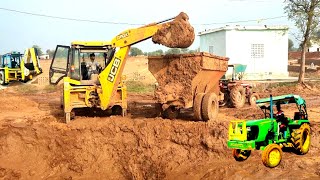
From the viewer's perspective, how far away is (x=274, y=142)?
7.36 meters

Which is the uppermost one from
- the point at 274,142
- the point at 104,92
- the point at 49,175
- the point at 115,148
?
the point at 104,92

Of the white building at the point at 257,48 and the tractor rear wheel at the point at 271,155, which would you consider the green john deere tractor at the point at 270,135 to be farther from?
the white building at the point at 257,48

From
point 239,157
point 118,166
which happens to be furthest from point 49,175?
point 239,157

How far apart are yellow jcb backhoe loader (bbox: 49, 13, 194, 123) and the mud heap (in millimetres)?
30

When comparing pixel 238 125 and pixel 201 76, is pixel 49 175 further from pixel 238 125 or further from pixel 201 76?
pixel 238 125

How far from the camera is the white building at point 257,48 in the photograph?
98.9 ft

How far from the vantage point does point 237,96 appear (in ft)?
50.3

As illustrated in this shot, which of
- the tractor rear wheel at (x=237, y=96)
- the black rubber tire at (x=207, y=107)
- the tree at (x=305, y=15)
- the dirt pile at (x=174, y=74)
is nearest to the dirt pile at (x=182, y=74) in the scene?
the dirt pile at (x=174, y=74)

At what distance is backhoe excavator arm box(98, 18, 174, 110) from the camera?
455 inches

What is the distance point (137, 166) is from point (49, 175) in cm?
268

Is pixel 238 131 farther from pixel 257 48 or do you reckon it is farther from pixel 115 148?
pixel 257 48

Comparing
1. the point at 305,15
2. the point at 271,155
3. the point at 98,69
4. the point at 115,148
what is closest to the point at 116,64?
the point at 98,69

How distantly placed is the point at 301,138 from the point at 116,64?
6282 millimetres

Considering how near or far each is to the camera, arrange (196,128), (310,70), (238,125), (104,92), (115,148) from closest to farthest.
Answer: (238,125) < (196,128) < (115,148) < (104,92) < (310,70)
